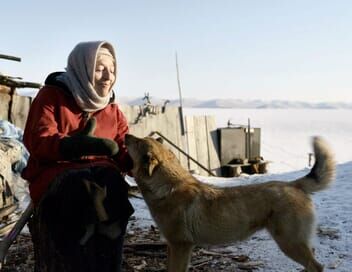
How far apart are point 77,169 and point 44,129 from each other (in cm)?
→ 35

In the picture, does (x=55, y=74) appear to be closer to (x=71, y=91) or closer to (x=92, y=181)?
(x=71, y=91)

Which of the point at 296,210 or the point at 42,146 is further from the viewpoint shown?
the point at 296,210

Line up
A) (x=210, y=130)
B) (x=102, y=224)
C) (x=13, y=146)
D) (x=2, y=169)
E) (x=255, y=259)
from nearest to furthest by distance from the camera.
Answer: (x=102, y=224), (x=255, y=259), (x=2, y=169), (x=13, y=146), (x=210, y=130)

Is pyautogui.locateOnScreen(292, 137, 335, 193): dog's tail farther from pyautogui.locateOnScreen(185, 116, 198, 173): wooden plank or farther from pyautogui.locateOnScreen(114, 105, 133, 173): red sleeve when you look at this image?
pyautogui.locateOnScreen(185, 116, 198, 173): wooden plank

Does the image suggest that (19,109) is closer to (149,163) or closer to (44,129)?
(149,163)

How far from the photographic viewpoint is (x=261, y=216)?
4.06 m

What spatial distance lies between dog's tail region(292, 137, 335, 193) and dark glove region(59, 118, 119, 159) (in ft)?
6.70

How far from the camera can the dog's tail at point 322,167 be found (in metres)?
4.18

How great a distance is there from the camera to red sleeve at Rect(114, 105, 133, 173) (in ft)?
12.2

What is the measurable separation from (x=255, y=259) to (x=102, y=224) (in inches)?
95.4

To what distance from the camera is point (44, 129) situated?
9.78 feet

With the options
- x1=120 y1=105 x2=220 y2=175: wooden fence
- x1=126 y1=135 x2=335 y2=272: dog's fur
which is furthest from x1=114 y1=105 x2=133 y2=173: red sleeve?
x1=120 y1=105 x2=220 y2=175: wooden fence

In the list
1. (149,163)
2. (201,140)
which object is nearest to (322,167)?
(149,163)

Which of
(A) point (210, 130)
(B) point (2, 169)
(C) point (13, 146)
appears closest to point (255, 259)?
(B) point (2, 169)
